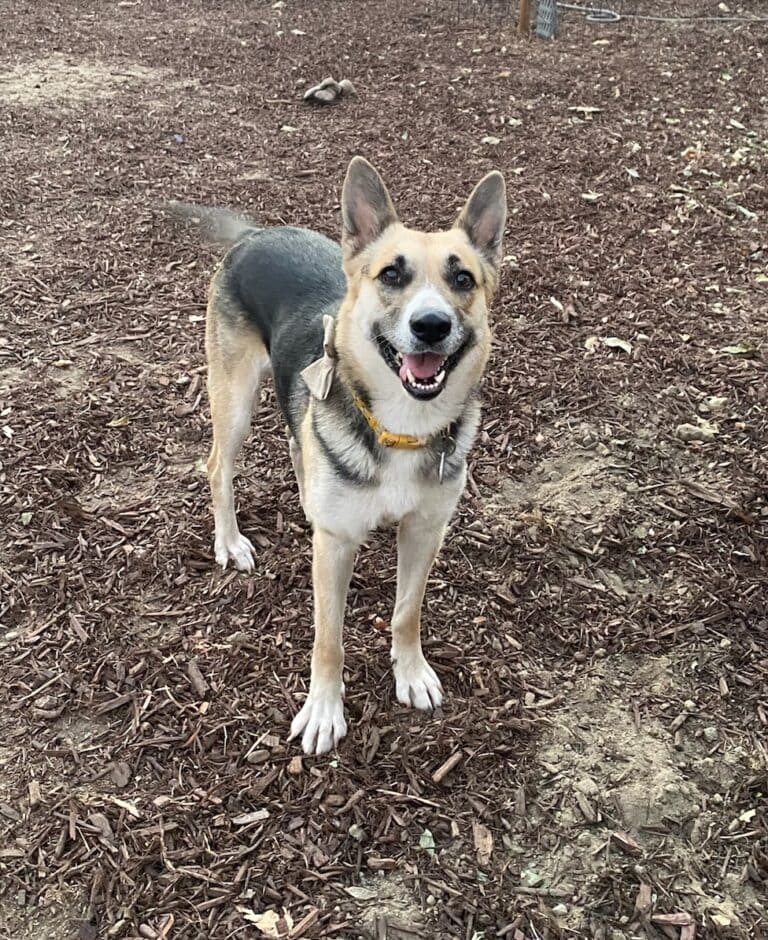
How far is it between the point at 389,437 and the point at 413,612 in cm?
81

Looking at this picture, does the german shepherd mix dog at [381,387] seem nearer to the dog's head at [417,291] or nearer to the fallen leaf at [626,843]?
the dog's head at [417,291]

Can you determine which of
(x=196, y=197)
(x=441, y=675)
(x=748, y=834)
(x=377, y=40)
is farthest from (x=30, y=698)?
(x=377, y=40)

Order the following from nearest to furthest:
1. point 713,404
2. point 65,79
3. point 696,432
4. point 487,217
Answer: point 487,217
point 696,432
point 713,404
point 65,79

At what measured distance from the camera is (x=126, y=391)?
527 cm

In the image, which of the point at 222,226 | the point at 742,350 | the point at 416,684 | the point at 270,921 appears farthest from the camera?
the point at 742,350

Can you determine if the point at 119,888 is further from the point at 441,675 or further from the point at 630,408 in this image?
the point at 630,408

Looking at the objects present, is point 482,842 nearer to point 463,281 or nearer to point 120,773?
point 120,773

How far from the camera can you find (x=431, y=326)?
9.41ft

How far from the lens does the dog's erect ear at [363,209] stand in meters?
3.29

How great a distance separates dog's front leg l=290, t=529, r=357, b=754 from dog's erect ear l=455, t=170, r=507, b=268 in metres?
1.32

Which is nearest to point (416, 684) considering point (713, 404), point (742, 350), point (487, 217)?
point (487, 217)

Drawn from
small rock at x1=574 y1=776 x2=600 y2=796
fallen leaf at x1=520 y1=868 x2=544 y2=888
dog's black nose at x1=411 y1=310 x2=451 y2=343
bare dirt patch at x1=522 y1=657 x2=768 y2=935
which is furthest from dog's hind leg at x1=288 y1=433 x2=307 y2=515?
fallen leaf at x1=520 y1=868 x2=544 y2=888

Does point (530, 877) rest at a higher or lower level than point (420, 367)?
lower

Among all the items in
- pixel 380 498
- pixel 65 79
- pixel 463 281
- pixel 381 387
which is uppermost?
pixel 463 281
